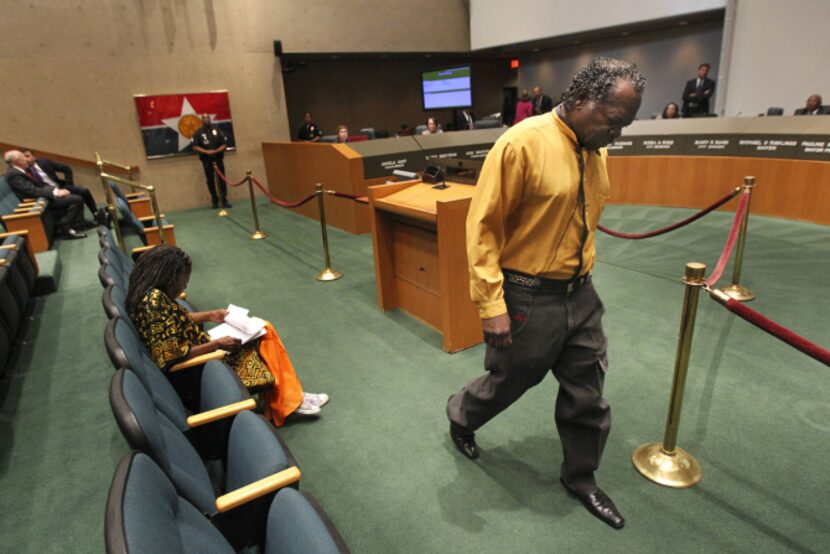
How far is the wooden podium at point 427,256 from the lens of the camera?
331 centimetres

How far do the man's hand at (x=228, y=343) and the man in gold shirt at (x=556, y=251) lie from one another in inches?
49.7

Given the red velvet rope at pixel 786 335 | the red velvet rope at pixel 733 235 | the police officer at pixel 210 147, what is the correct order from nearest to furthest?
the red velvet rope at pixel 786 335, the red velvet rope at pixel 733 235, the police officer at pixel 210 147

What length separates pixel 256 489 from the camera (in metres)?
1.45

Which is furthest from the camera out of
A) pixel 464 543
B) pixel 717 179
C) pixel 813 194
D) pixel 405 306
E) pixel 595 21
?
pixel 595 21

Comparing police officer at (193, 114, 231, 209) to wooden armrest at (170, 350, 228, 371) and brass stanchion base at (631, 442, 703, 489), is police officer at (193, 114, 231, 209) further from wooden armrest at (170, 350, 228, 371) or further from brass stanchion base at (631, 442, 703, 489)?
brass stanchion base at (631, 442, 703, 489)

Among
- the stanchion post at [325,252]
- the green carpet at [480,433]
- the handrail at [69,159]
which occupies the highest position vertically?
the handrail at [69,159]

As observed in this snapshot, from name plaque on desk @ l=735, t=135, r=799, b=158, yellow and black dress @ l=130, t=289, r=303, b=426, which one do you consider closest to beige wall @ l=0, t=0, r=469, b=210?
name plaque on desk @ l=735, t=135, r=799, b=158

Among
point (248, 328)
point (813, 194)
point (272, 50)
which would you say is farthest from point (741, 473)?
point (272, 50)

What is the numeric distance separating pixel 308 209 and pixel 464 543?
680 cm

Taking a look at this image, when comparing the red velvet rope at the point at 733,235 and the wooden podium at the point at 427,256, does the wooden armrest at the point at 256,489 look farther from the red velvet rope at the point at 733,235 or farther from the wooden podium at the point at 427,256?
the red velvet rope at the point at 733,235

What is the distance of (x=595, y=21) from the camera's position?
388 inches

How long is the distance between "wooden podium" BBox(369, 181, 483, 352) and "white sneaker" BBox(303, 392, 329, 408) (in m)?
0.92

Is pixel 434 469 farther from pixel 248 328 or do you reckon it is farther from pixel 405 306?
A: pixel 405 306

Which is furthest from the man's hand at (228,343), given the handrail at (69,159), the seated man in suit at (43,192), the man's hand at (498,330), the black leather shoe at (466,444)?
the handrail at (69,159)
